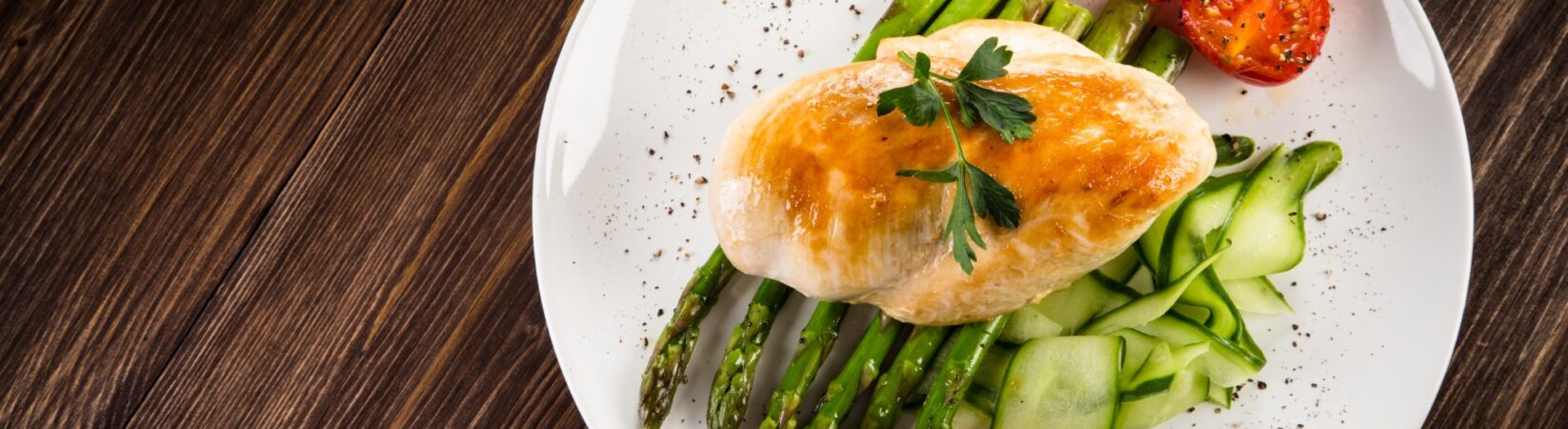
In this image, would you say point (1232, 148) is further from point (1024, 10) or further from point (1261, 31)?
point (1024, 10)

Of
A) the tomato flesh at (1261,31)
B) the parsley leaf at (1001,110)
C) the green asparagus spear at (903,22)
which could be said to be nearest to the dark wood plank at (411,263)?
the green asparagus spear at (903,22)

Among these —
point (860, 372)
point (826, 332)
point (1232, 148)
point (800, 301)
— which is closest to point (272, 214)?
point (800, 301)

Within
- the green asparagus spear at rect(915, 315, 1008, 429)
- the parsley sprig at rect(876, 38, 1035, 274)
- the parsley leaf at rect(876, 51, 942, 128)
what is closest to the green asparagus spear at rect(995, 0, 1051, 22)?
the parsley sprig at rect(876, 38, 1035, 274)

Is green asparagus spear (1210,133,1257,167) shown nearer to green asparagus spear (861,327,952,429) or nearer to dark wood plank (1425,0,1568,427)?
dark wood plank (1425,0,1568,427)

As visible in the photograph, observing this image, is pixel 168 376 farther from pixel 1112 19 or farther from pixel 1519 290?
pixel 1519 290

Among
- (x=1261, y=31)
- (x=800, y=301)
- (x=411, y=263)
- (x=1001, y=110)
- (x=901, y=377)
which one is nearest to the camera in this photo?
(x=1001, y=110)

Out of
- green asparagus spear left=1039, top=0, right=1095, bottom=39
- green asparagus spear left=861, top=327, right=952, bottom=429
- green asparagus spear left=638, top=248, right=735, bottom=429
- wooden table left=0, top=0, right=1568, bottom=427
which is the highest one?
green asparagus spear left=1039, top=0, right=1095, bottom=39

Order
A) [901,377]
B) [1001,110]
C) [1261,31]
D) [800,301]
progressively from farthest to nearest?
1. [800,301]
2. [901,377]
3. [1261,31]
4. [1001,110]
